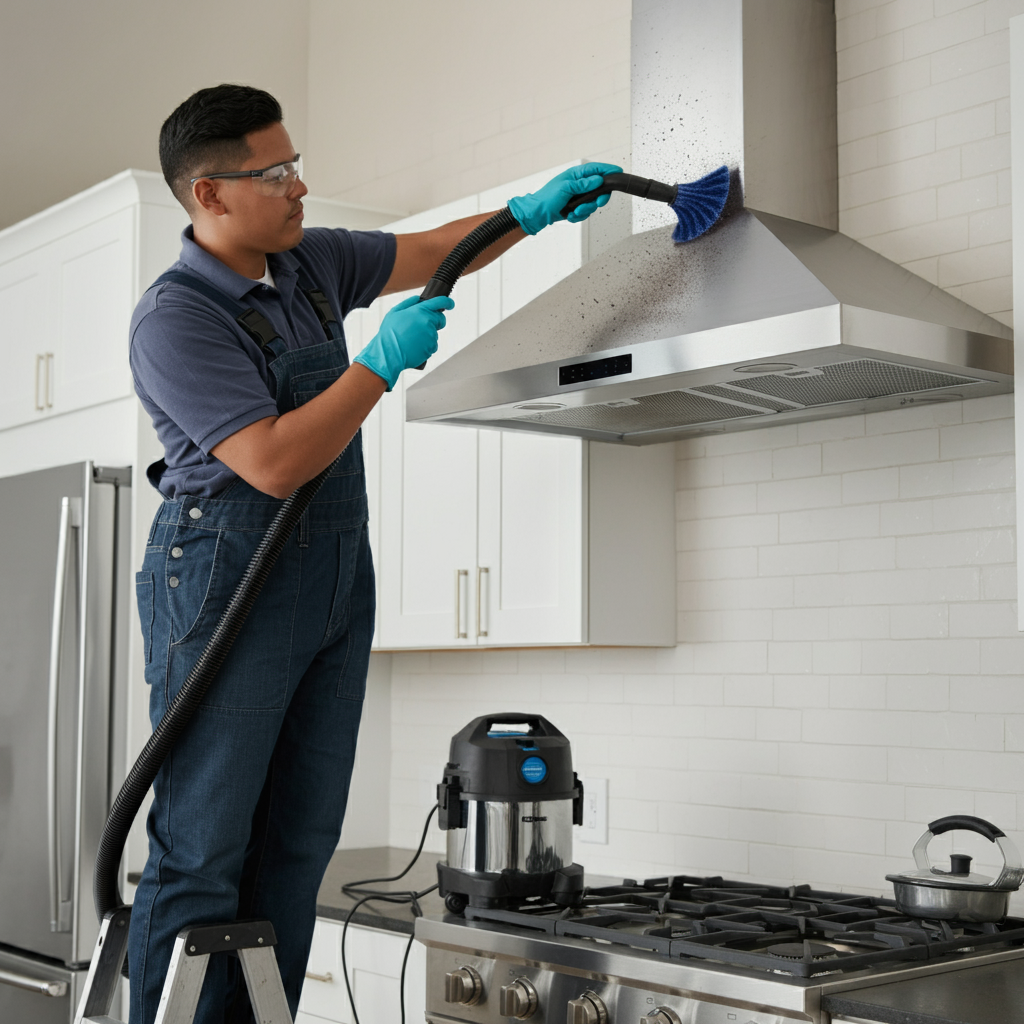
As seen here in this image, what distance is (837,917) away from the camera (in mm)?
2131

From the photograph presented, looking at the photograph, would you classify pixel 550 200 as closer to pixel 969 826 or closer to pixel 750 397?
pixel 750 397

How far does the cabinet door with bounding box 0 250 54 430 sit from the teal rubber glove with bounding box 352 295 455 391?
1.72 metres

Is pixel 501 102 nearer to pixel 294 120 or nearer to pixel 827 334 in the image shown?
pixel 294 120

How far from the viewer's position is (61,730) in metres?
3.04

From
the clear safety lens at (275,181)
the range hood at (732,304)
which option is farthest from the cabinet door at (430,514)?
the clear safety lens at (275,181)

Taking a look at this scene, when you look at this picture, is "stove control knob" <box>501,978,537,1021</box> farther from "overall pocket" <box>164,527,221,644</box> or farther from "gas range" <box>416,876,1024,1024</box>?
"overall pocket" <box>164,527,221,644</box>

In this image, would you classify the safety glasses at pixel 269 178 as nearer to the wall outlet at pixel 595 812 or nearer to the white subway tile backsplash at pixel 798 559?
the white subway tile backsplash at pixel 798 559

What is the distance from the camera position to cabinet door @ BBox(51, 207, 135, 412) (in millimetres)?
3131

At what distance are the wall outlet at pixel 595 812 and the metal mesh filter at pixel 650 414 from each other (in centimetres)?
84

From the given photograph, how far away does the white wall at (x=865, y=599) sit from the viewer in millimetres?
2338

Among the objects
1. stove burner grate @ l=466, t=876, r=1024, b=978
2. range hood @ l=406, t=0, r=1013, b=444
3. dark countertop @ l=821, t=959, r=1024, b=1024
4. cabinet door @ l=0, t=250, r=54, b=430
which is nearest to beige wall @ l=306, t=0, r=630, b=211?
range hood @ l=406, t=0, r=1013, b=444

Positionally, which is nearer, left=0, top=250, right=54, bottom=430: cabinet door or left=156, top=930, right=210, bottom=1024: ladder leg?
left=156, top=930, right=210, bottom=1024: ladder leg

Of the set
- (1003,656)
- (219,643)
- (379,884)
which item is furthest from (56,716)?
(1003,656)

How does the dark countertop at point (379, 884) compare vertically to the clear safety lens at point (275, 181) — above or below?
below
